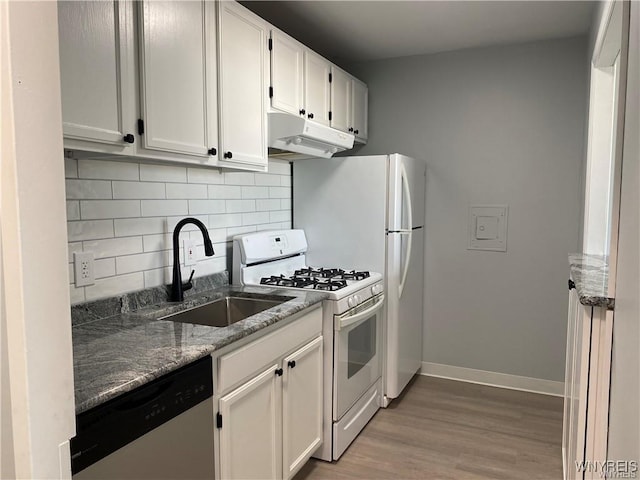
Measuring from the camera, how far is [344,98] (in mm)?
3391

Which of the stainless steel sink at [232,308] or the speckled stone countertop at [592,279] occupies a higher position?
the speckled stone countertop at [592,279]

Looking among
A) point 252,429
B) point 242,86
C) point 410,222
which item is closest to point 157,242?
point 242,86

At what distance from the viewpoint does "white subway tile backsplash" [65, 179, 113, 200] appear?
5.86ft

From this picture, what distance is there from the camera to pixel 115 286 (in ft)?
6.54

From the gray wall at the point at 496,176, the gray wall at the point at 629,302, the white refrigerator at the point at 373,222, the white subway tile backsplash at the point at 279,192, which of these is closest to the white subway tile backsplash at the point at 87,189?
the white subway tile backsplash at the point at 279,192

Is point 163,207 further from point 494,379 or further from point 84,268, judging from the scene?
point 494,379

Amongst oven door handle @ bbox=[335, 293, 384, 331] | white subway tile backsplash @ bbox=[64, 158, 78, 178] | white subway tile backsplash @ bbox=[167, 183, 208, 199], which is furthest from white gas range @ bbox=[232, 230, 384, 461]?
white subway tile backsplash @ bbox=[64, 158, 78, 178]

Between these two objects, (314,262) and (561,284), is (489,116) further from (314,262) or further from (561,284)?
(314,262)

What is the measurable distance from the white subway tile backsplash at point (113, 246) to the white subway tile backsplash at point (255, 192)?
881 mm

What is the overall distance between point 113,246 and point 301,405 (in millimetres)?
1130

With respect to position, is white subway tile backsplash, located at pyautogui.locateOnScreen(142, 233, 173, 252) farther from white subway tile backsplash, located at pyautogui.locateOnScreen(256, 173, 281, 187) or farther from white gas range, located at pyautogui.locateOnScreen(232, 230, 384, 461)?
white subway tile backsplash, located at pyautogui.locateOnScreen(256, 173, 281, 187)

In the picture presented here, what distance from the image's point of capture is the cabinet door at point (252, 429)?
5.63 feet

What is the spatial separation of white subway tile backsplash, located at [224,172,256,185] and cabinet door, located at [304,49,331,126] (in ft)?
1.70

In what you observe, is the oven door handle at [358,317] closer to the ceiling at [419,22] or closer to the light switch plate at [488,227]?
the light switch plate at [488,227]
